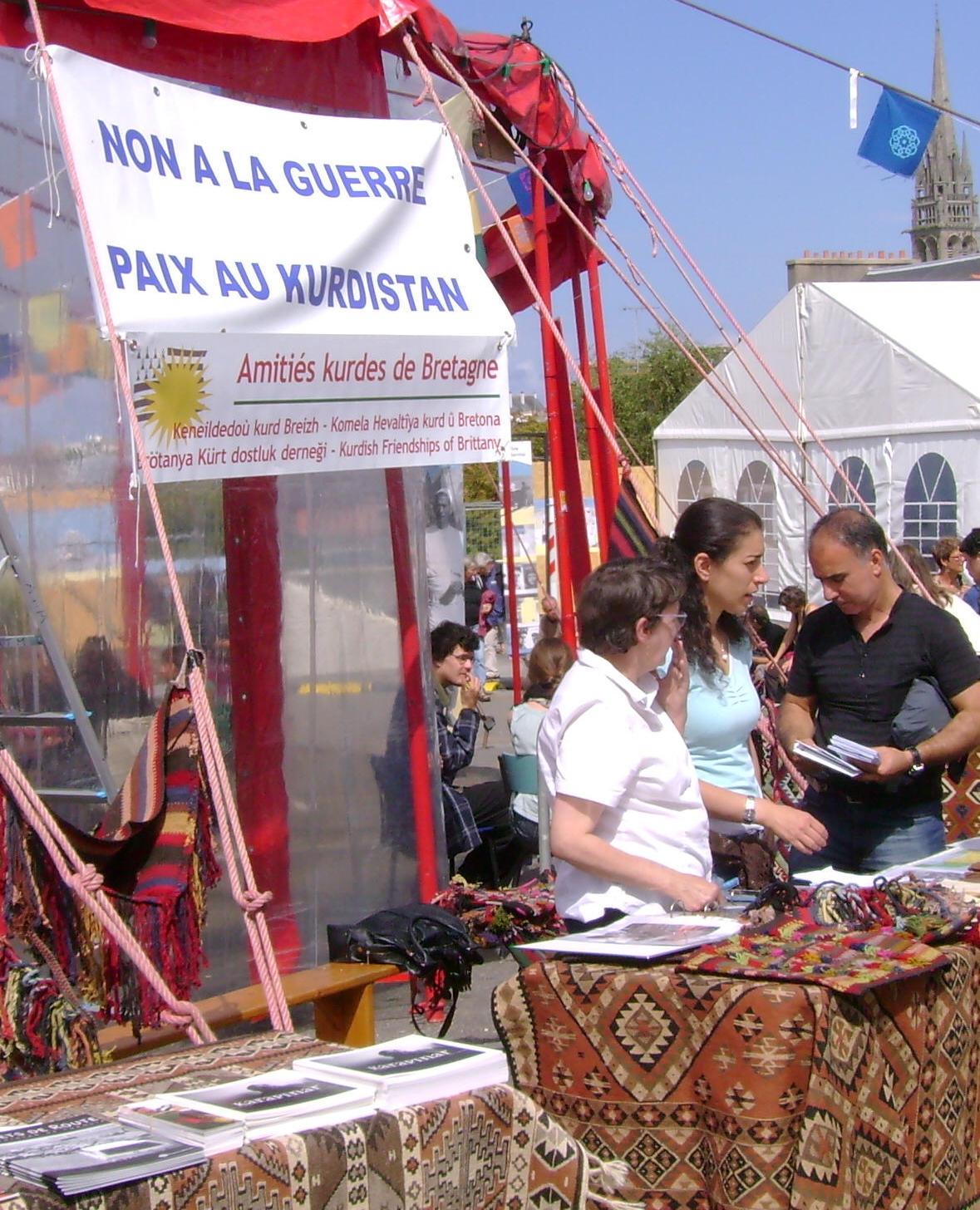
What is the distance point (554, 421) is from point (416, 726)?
1.58 meters

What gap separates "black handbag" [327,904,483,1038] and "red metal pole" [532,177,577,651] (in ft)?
6.78

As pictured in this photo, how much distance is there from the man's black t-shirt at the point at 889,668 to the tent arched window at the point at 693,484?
10.1 meters

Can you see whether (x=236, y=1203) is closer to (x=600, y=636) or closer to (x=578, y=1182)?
(x=578, y=1182)

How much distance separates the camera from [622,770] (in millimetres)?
3160

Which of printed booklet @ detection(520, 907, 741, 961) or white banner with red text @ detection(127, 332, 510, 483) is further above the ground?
white banner with red text @ detection(127, 332, 510, 483)

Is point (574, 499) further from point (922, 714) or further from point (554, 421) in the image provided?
point (922, 714)

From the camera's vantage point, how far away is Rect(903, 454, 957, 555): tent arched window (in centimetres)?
1157

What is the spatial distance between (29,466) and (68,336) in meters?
0.39

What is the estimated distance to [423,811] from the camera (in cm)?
541

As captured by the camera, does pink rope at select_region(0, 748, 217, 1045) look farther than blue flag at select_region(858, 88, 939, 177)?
No

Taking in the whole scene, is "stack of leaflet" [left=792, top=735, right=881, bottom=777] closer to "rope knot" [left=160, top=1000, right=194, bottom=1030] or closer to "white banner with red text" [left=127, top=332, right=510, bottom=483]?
"white banner with red text" [left=127, top=332, right=510, bottom=483]

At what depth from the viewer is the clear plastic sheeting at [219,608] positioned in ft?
14.3

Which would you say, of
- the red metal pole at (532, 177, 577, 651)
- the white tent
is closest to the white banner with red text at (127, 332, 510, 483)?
the red metal pole at (532, 177, 577, 651)

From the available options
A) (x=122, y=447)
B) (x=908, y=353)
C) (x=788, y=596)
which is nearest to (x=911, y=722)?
(x=122, y=447)
